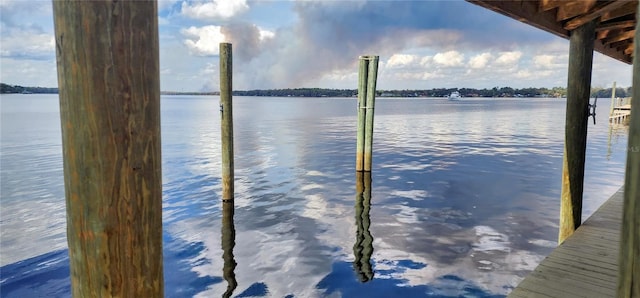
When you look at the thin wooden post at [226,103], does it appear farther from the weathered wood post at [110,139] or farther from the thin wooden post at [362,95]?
the weathered wood post at [110,139]

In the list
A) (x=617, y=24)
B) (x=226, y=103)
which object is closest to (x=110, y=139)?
(x=617, y=24)

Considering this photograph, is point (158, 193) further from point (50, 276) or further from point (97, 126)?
point (50, 276)

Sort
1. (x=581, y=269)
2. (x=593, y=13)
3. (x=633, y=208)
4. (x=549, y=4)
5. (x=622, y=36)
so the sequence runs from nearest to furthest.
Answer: (x=633, y=208) < (x=581, y=269) < (x=593, y=13) < (x=549, y=4) < (x=622, y=36)

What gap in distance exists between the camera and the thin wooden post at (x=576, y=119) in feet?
18.3

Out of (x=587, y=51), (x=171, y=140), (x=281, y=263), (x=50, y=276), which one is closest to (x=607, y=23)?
(x=587, y=51)

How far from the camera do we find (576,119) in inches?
226

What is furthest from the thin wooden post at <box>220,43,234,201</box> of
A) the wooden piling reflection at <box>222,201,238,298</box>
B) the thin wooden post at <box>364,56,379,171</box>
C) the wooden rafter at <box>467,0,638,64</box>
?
the wooden rafter at <box>467,0,638,64</box>

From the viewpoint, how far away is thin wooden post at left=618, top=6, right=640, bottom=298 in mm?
1696

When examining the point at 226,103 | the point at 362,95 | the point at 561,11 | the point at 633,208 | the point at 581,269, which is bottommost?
the point at 581,269

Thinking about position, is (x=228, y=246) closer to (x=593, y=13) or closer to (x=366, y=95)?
(x=593, y=13)

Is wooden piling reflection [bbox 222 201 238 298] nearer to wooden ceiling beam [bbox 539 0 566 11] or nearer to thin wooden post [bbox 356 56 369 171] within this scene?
thin wooden post [bbox 356 56 369 171]

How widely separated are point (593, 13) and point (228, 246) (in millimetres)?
6515

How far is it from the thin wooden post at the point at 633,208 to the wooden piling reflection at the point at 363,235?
4808 mm

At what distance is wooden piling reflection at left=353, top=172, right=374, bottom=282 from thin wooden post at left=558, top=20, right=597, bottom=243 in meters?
2.94
